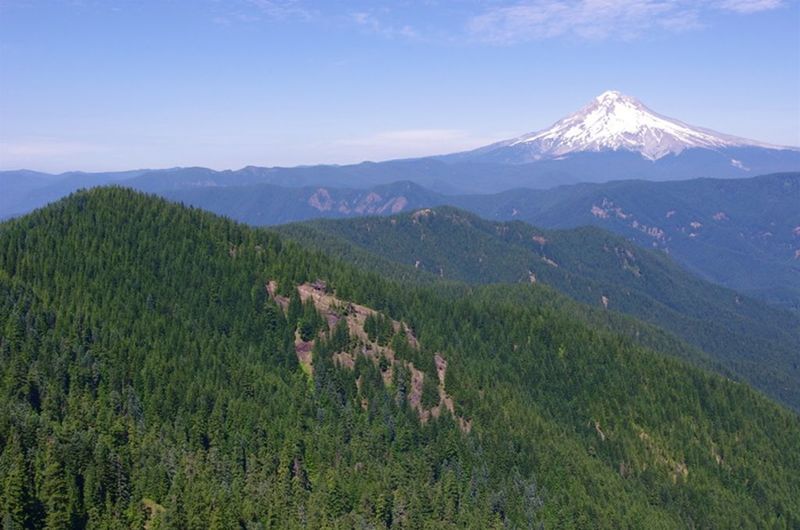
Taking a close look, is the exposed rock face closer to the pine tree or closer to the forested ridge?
the forested ridge

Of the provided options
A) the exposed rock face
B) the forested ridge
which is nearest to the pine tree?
the forested ridge

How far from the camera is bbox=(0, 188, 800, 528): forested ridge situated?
100688 mm

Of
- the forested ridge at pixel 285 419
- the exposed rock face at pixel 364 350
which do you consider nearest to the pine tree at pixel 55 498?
the forested ridge at pixel 285 419

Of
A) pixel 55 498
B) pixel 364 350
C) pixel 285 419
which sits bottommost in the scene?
pixel 285 419

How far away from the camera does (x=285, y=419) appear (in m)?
136

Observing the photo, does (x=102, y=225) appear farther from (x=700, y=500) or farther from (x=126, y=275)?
(x=700, y=500)

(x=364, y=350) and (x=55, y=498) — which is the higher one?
(x=55, y=498)

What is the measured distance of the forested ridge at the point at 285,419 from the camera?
10069cm

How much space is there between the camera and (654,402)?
19275 cm

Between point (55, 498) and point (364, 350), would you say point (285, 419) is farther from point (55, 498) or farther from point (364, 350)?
point (55, 498)

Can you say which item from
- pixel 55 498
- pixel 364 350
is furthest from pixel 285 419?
pixel 55 498

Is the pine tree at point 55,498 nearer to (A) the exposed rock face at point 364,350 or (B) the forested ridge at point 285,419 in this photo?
(B) the forested ridge at point 285,419

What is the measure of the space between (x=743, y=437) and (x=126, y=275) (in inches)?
6373

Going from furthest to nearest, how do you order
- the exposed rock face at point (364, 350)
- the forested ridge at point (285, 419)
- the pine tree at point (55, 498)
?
the exposed rock face at point (364, 350) < the forested ridge at point (285, 419) < the pine tree at point (55, 498)
